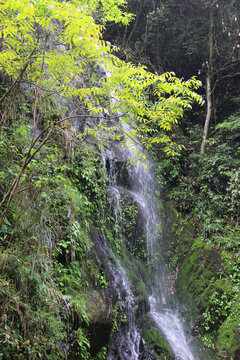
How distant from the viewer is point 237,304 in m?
6.47

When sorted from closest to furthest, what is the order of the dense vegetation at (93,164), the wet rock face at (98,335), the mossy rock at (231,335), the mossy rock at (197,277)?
the dense vegetation at (93,164) < the wet rock face at (98,335) < the mossy rock at (231,335) < the mossy rock at (197,277)

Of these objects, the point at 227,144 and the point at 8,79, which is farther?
the point at 227,144

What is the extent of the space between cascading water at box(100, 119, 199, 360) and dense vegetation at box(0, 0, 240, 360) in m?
0.41

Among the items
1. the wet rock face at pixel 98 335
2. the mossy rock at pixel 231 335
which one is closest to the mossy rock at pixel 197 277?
the mossy rock at pixel 231 335

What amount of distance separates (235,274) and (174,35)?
1170 centimetres

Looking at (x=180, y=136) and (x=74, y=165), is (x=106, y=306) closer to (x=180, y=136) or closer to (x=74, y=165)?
(x=74, y=165)

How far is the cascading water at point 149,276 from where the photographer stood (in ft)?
17.5

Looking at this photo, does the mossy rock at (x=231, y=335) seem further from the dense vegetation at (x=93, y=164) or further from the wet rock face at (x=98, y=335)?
the wet rock face at (x=98, y=335)

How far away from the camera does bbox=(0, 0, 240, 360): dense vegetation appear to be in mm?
3074

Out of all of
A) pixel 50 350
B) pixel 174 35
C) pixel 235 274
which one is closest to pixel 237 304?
pixel 235 274

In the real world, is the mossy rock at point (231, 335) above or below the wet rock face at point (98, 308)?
below

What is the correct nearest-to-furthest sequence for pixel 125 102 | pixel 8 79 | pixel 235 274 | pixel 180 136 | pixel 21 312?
pixel 21 312, pixel 125 102, pixel 8 79, pixel 235 274, pixel 180 136

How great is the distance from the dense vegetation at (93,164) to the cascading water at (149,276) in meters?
0.41

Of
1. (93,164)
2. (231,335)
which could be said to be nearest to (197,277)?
(231,335)
